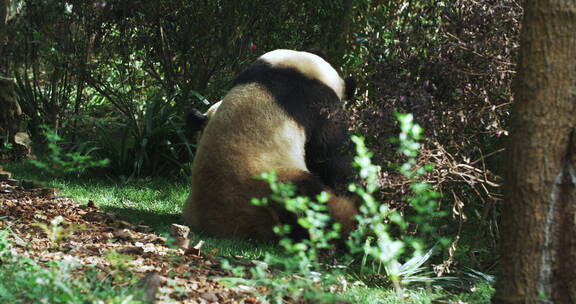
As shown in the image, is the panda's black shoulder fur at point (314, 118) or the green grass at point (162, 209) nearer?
the green grass at point (162, 209)

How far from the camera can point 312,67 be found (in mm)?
5414

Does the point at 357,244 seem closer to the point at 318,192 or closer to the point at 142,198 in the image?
the point at 318,192

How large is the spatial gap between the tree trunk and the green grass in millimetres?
714

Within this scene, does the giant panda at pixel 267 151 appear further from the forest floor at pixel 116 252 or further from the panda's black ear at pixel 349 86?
the forest floor at pixel 116 252

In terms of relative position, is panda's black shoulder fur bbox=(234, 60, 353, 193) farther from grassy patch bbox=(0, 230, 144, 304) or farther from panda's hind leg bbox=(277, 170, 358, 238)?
grassy patch bbox=(0, 230, 144, 304)

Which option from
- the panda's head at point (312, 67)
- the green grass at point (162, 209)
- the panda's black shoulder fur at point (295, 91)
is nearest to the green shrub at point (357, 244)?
the green grass at point (162, 209)

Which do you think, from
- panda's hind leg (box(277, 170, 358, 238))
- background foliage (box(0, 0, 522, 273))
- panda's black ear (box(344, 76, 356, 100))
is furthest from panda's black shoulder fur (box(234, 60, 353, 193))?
background foliage (box(0, 0, 522, 273))

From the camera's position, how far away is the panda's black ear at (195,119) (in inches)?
226

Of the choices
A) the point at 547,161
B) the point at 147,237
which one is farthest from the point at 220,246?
the point at 547,161

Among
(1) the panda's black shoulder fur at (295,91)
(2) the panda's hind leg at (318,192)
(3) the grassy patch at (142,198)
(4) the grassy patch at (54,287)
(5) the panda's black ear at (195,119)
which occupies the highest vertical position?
(1) the panda's black shoulder fur at (295,91)

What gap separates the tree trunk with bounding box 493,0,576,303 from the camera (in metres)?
2.68

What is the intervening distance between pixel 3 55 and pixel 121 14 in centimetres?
222

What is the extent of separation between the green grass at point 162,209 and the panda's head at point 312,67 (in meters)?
1.39

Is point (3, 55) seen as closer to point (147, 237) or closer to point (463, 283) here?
point (147, 237)
